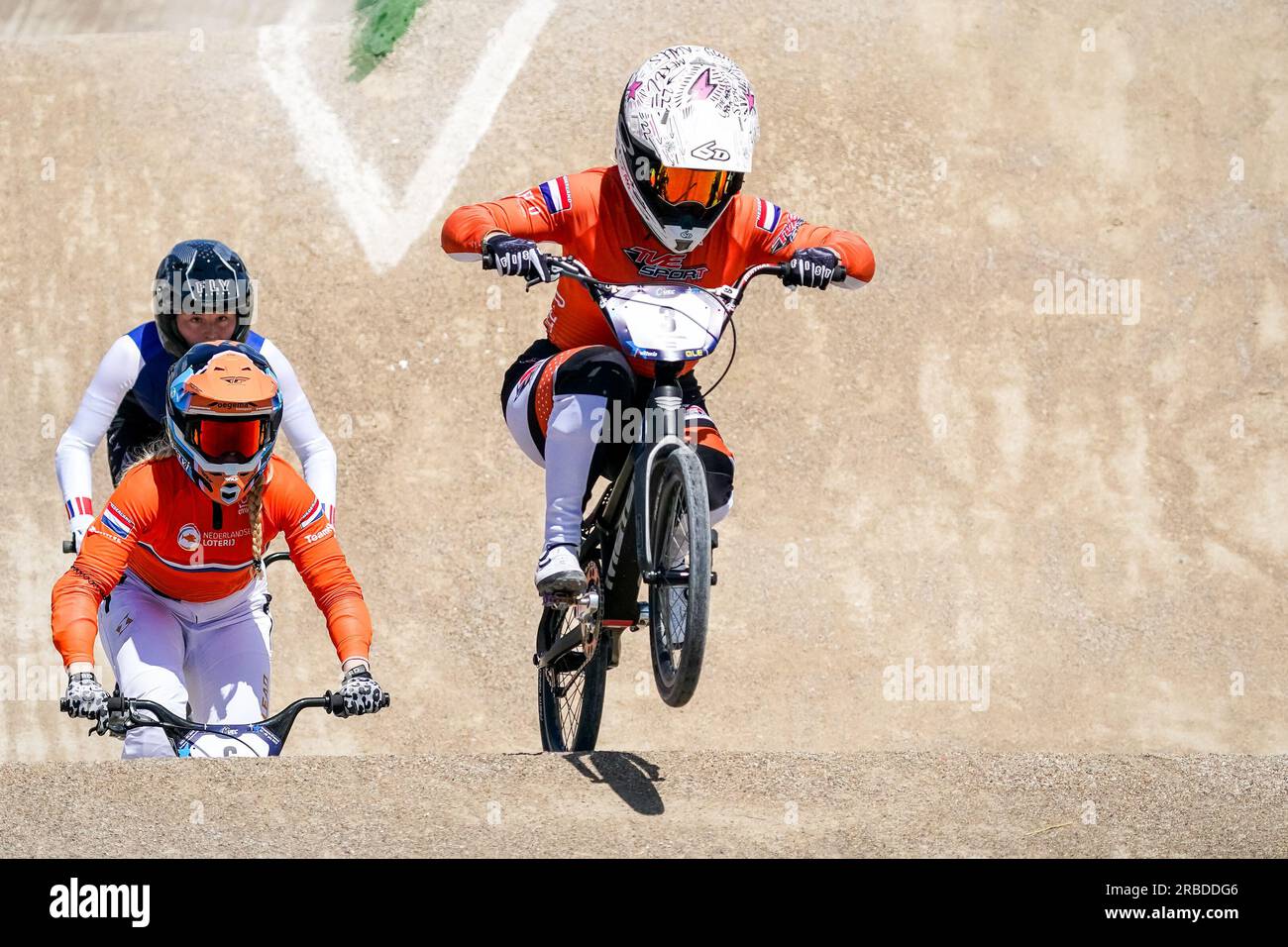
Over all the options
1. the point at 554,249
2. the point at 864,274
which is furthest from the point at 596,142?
the point at 864,274

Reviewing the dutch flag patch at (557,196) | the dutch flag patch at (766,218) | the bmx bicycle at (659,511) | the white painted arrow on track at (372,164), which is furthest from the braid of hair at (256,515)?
the white painted arrow on track at (372,164)

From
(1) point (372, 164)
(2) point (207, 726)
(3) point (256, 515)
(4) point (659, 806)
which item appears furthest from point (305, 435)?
(1) point (372, 164)

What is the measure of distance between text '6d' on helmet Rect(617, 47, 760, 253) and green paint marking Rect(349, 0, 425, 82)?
39.0 ft

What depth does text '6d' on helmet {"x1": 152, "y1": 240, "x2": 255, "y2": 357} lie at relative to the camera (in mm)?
8609

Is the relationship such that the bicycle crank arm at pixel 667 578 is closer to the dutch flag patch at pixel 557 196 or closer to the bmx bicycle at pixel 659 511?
the bmx bicycle at pixel 659 511

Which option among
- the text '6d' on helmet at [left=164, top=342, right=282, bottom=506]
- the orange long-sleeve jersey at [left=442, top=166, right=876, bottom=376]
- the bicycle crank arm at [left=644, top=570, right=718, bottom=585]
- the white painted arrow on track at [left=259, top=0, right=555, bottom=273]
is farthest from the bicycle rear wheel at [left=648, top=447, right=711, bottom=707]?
the white painted arrow on track at [left=259, top=0, right=555, bottom=273]

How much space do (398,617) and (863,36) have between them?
8.22 metres

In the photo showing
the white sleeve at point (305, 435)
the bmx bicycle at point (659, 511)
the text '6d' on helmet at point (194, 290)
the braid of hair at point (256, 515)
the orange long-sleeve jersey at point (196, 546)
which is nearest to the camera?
the bmx bicycle at point (659, 511)

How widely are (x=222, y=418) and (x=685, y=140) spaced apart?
2.38 metres

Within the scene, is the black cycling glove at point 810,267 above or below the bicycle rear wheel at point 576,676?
above

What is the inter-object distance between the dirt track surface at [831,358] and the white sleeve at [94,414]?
22.8 feet

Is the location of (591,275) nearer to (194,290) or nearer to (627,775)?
(194,290)

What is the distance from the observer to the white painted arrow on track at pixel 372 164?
18.1 meters

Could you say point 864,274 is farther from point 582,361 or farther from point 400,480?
point 400,480
